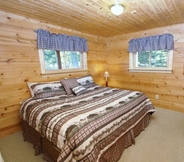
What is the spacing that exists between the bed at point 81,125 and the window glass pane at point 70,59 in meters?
0.95

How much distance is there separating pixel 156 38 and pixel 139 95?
1.76 meters

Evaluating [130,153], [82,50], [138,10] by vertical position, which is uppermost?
[138,10]

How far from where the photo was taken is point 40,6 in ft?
6.50

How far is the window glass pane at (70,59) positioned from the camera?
3.25m

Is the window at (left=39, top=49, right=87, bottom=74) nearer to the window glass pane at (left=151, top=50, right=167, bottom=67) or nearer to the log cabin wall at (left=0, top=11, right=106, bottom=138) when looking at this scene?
the log cabin wall at (left=0, top=11, right=106, bottom=138)

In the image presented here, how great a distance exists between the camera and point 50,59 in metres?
3.01

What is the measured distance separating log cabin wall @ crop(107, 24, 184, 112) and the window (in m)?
1.20

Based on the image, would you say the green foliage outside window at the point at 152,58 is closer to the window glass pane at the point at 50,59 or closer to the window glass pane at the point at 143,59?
the window glass pane at the point at 143,59

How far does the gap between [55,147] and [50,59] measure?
210 centimetres

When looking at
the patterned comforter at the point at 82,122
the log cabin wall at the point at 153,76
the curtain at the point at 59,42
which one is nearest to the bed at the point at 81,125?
the patterned comforter at the point at 82,122

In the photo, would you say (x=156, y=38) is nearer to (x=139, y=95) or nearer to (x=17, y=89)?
(x=139, y=95)

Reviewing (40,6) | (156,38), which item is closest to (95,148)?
(40,6)

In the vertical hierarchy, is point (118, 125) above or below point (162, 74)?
below

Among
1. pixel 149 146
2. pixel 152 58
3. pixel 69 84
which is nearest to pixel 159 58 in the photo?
pixel 152 58
